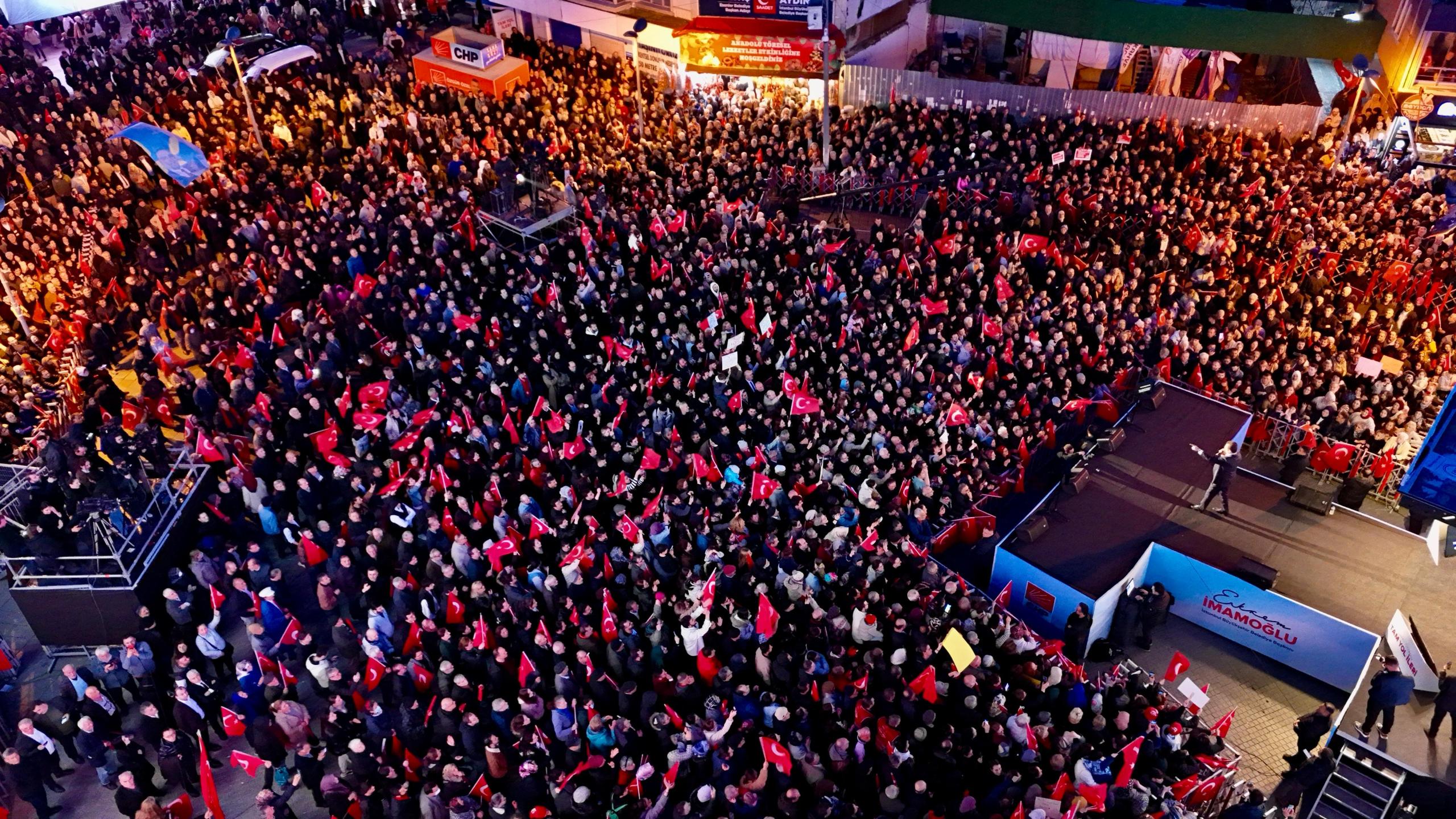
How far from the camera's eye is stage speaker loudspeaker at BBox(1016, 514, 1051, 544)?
1733 cm

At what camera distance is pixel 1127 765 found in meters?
12.8

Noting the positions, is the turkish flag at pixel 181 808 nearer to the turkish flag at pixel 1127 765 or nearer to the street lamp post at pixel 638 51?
the turkish flag at pixel 1127 765

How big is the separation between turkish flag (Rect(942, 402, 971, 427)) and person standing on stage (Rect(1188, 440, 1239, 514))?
4083mm

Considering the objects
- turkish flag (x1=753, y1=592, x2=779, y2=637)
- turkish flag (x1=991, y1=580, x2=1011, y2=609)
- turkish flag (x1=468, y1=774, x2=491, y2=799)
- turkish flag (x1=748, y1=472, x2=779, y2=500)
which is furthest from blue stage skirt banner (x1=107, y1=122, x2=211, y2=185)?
turkish flag (x1=991, y1=580, x2=1011, y2=609)

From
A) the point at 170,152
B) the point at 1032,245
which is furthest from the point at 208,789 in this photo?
the point at 1032,245

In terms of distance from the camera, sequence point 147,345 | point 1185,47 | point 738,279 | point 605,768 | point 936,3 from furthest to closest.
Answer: point 936,3
point 1185,47
point 738,279
point 147,345
point 605,768

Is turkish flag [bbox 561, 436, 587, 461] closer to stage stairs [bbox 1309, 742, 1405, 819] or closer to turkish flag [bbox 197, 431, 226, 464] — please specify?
turkish flag [bbox 197, 431, 226, 464]

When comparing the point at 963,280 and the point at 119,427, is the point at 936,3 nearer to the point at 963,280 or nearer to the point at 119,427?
the point at 963,280

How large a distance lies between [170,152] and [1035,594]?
62.6ft

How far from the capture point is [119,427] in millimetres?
Answer: 17312

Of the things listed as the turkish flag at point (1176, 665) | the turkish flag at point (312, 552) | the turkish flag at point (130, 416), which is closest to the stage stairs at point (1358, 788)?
the turkish flag at point (1176, 665)

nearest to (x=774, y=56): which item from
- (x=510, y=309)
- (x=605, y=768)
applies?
(x=510, y=309)

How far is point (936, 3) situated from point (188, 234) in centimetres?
2050

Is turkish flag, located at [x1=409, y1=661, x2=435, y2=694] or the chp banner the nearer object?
turkish flag, located at [x1=409, y1=661, x2=435, y2=694]
